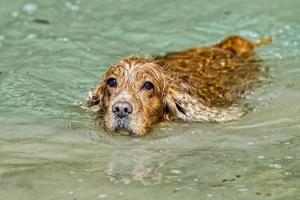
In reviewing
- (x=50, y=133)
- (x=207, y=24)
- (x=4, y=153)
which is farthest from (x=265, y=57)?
(x=4, y=153)

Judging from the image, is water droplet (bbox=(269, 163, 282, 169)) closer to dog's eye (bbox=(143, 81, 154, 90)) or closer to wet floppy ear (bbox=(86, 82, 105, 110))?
dog's eye (bbox=(143, 81, 154, 90))

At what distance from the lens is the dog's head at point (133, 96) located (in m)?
6.43

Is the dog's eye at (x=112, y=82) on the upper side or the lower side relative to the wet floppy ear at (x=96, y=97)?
upper

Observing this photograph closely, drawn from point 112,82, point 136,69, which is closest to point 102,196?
point 112,82

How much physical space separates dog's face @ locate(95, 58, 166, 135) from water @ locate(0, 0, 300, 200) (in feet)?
0.59

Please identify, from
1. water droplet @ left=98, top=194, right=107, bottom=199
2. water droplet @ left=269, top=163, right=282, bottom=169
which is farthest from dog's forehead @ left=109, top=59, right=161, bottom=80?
water droplet @ left=98, top=194, right=107, bottom=199

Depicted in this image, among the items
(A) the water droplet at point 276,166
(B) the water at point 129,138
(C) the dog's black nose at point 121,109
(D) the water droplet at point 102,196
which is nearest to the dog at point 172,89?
(C) the dog's black nose at point 121,109

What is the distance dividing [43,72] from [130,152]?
2915 millimetres

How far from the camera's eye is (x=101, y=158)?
5633 millimetres

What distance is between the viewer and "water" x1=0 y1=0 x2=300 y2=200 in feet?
16.4

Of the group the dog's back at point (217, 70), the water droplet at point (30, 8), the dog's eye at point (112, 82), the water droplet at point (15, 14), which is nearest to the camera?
the dog's eye at point (112, 82)

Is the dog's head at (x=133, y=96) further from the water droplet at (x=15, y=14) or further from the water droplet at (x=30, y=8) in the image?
the water droplet at (x=30, y=8)

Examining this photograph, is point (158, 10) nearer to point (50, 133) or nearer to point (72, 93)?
point (72, 93)

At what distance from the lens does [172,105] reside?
7281 millimetres
